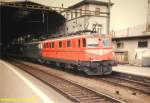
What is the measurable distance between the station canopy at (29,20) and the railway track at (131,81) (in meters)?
20.7

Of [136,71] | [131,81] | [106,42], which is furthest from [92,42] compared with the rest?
[136,71]

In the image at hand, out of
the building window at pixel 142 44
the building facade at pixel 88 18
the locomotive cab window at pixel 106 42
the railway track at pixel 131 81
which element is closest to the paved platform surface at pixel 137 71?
the railway track at pixel 131 81

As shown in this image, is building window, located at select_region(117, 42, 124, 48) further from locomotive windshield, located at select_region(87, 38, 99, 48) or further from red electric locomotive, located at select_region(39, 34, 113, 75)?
locomotive windshield, located at select_region(87, 38, 99, 48)

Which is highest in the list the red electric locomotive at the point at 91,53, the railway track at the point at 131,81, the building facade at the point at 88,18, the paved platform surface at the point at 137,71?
the building facade at the point at 88,18

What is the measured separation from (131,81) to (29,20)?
38.7m

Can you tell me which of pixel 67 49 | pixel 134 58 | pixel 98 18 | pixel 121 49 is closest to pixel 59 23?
pixel 98 18

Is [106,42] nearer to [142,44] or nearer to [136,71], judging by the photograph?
[136,71]

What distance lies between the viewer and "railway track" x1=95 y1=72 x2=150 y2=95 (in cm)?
1397

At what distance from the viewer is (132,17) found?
4350 centimetres

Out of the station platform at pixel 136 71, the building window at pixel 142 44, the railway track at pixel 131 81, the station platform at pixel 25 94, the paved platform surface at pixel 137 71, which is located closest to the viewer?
the station platform at pixel 25 94

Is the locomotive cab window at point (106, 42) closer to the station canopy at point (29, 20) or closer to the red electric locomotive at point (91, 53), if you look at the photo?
the red electric locomotive at point (91, 53)

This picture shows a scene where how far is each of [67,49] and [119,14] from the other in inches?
1099

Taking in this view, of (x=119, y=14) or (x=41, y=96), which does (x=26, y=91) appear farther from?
(x=119, y=14)

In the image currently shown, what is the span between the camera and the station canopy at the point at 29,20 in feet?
137
